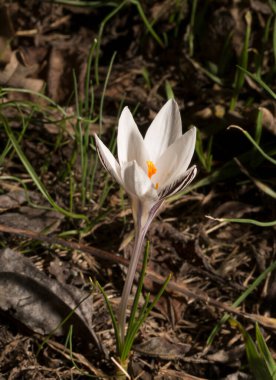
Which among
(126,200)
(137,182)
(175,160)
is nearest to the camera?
(137,182)

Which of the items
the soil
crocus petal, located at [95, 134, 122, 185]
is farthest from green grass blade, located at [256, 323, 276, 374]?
crocus petal, located at [95, 134, 122, 185]

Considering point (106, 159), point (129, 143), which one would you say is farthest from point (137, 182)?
point (129, 143)

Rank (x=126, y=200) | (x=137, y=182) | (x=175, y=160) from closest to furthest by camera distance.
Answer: (x=137, y=182) → (x=175, y=160) → (x=126, y=200)

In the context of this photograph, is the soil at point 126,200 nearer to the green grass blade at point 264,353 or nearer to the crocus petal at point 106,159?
the green grass blade at point 264,353

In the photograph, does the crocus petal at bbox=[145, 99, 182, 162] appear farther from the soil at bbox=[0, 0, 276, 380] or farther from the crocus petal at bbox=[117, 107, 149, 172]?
the soil at bbox=[0, 0, 276, 380]

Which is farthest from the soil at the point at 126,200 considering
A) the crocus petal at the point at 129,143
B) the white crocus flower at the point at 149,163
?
the crocus petal at the point at 129,143

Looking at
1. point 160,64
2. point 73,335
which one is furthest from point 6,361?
point 160,64

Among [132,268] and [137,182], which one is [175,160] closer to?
[137,182]
